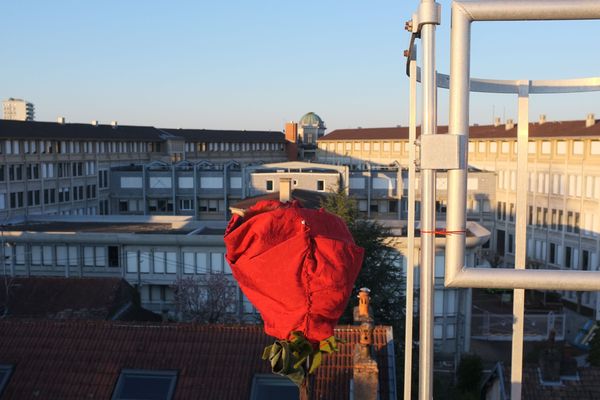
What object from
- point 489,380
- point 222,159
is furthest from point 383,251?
point 222,159

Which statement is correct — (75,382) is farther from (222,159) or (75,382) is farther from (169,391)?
(222,159)

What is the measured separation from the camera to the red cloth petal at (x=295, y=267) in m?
3.12

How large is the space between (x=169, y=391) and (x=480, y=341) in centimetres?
2049

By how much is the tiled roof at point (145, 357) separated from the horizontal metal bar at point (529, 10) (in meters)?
11.4

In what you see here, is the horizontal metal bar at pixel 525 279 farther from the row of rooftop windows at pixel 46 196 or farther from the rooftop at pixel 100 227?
the row of rooftop windows at pixel 46 196

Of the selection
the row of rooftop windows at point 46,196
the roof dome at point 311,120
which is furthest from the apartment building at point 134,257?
the roof dome at point 311,120

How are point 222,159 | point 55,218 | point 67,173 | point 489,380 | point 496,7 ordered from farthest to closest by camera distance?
point 222,159, point 67,173, point 55,218, point 489,380, point 496,7

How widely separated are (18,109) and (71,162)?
77.1 ft

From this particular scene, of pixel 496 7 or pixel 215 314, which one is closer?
pixel 496 7

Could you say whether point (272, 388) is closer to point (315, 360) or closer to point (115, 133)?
point (315, 360)

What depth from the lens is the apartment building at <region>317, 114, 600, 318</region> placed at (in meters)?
9.02

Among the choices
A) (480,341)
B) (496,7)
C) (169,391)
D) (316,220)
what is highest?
(496,7)

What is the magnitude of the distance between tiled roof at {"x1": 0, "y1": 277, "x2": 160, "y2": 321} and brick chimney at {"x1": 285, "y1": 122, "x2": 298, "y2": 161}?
236 feet

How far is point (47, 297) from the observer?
2606cm
